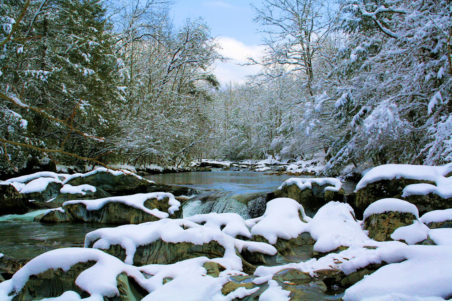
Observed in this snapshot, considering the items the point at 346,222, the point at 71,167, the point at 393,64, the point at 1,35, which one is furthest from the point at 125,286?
the point at 71,167

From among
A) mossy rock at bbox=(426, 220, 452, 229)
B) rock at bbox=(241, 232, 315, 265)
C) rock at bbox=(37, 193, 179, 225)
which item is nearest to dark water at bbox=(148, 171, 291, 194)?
rock at bbox=(37, 193, 179, 225)

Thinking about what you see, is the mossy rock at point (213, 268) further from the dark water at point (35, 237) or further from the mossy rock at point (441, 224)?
the mossy rock at point (441, 224)

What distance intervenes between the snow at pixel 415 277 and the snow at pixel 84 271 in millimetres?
2160

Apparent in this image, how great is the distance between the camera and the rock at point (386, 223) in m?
3.82

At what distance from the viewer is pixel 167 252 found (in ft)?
11.8

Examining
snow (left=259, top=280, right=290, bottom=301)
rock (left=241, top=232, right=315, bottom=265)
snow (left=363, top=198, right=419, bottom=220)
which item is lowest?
rock (left=241, top=232, right=315, bottom=265)

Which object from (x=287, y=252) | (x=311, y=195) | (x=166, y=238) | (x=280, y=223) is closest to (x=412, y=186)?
(x=311, y=195)

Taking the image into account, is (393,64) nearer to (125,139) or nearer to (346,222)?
(346,222)

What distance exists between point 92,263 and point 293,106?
12414 mm

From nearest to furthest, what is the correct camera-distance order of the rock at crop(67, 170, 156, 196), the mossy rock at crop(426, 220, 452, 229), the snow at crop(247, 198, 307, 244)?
the mossy rock at crop(426, 220, 452, 229) < the snow at crop(247, 198, 307, 244) < the rock at crop(67, 170, 156, 196)

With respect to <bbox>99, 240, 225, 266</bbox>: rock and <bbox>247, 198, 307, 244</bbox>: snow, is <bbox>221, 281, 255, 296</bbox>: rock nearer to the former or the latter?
<bbox>99, 240, 225, 266</bbox>: rock

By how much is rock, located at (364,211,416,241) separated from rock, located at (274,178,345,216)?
235 cm

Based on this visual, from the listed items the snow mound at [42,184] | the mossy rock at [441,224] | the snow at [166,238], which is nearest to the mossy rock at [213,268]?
the snow at [166,238]

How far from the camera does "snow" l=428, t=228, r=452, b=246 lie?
119 inches
